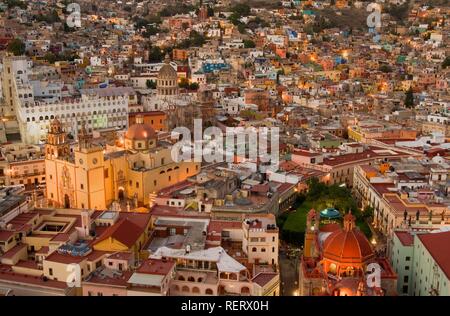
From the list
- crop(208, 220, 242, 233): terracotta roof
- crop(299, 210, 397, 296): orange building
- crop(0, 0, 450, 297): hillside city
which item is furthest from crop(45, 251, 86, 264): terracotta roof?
crop(299, 210, 397, 296): orange building

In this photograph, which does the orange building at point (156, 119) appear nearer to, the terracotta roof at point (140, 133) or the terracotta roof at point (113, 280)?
the terracotta roof at point (140, 133)

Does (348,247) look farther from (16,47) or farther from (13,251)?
(16,47)

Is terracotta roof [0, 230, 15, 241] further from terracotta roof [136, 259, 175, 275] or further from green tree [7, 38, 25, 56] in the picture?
green tree [7, 38, 25, 56]

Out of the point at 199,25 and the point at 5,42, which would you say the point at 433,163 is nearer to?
the point at 5,42

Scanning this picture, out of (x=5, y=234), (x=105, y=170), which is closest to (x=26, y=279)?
(x=5, y=234)

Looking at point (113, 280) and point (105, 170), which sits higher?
point (105, 170)

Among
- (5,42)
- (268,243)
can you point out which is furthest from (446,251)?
(5,42)

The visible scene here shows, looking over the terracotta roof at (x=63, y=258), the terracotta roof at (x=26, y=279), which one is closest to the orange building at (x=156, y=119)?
the terracotta roof at (x=63, y=258)
